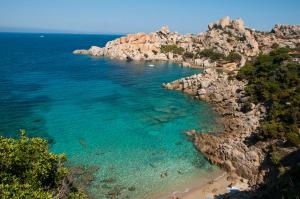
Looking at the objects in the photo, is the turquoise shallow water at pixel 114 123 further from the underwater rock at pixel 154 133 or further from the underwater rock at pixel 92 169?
the underwater rock at pixel 92 169

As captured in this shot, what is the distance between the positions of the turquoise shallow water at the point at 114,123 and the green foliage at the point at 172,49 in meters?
50.4

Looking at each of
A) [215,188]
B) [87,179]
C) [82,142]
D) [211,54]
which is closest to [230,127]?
Answer: [215,188]

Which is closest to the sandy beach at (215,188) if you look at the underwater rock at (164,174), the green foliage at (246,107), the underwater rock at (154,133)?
the underwater rock at (164,174)

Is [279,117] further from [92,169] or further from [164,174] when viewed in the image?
[92,169]

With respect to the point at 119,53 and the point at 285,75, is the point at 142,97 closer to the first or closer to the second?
the point at 285,75

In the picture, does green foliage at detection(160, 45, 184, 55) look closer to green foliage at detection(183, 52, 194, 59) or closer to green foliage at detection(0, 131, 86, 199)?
green foliage at detection(183, 52, 194, 59)

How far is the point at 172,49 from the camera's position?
130 meters

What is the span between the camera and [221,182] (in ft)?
91.4

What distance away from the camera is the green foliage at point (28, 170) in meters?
13.5

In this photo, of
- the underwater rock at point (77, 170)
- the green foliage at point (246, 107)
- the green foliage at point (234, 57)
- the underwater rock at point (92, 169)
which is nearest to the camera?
the underwater rock at point (77, 170)

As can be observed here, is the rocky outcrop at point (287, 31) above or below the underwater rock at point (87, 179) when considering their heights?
above

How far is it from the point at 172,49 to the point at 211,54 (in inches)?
922

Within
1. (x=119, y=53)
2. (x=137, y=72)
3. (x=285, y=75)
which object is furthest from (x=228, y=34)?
(x=285, y=75)

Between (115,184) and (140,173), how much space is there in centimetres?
317
